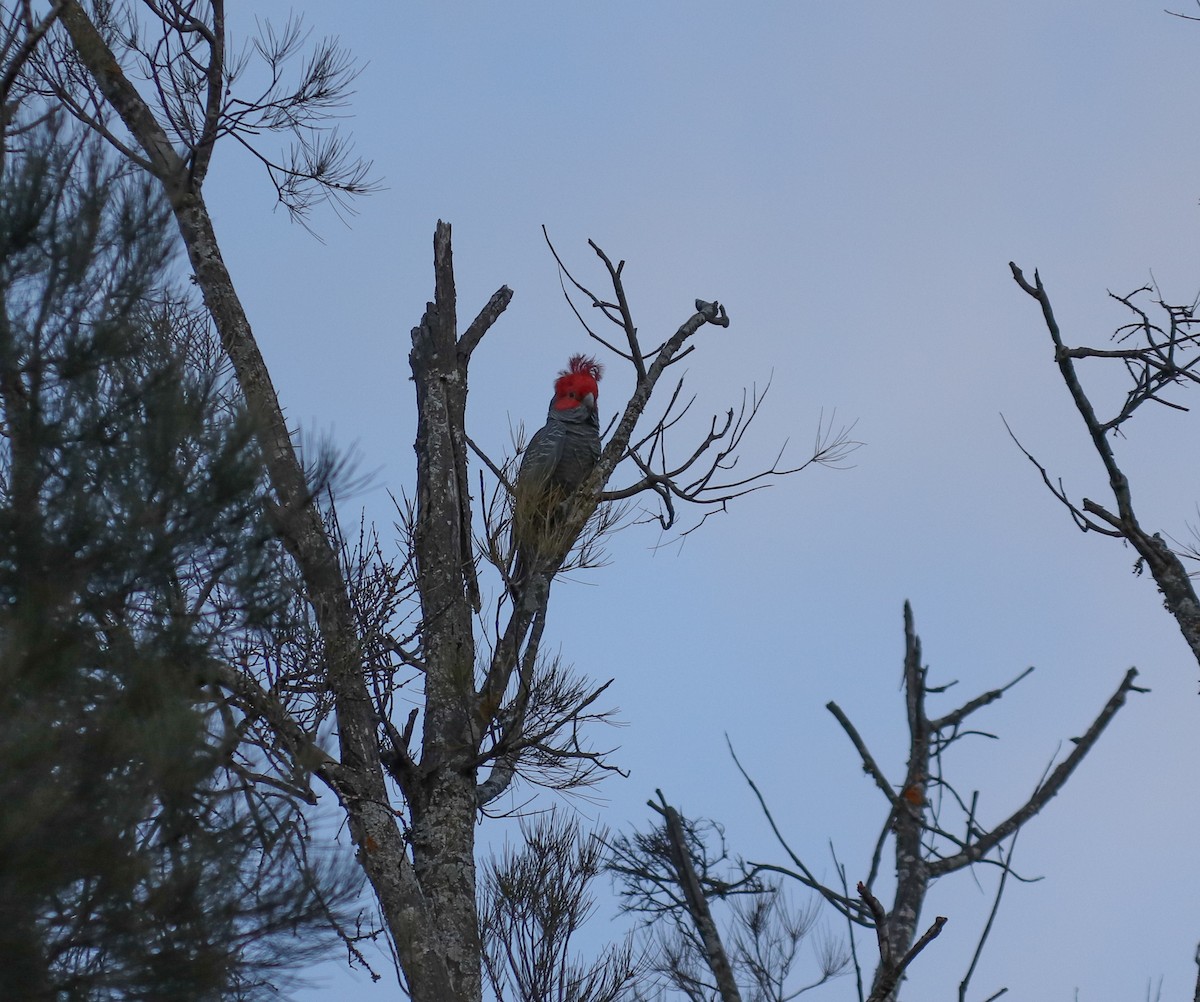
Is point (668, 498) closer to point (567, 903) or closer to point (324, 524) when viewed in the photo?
point (324, 524)

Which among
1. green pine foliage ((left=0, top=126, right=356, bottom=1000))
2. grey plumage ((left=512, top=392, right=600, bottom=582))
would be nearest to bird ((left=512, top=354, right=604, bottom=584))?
grey plumage ((left=512, top=392, right=600, bottom=582))

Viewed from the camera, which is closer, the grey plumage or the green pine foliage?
the green pine foliage

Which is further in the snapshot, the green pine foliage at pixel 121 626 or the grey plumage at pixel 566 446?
the grey plumage at pixel 566 446

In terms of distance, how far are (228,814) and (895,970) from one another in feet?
4.88

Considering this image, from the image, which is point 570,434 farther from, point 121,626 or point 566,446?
point 121,626

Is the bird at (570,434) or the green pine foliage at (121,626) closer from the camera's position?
the green pine foliage at (121,626)

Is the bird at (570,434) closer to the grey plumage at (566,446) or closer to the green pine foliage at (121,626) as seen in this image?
the grey plumage at (566,446)

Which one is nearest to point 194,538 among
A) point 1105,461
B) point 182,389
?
point 182,389

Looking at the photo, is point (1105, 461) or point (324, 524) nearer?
point (1105, 461)

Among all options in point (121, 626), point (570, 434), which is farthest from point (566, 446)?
point (121, 626)

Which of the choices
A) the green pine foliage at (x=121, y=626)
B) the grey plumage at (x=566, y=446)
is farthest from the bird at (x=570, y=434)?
the green pine foliage at (x=121, y=626)

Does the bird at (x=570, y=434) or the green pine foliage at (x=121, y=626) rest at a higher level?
the bird at (x=570, y=434)

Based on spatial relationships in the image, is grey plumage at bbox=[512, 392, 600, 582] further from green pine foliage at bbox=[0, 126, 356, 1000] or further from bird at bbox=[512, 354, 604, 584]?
green pine foliage at bbox=[0, 126, 356, 1000]

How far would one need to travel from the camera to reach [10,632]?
2.47 meters
